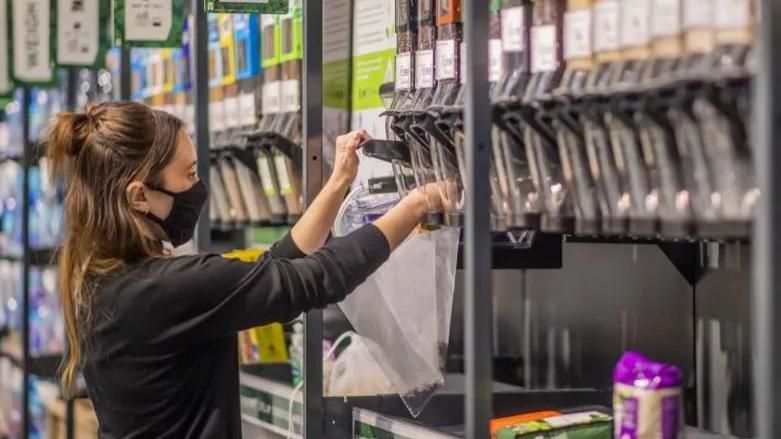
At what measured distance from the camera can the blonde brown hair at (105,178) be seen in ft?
7.90

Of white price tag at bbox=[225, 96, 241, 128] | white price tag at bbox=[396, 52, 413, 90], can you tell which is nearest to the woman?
white price tag at bbox=[396, 52, 413, 90]

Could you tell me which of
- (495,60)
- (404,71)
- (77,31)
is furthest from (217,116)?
(495,60)

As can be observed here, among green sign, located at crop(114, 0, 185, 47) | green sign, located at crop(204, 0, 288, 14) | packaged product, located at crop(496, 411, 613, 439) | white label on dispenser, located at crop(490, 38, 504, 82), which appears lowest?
packaged product, located at crop(496, 411, 613, 439)

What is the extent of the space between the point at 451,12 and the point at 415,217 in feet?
1.29

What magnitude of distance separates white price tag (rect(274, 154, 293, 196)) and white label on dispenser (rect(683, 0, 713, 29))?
1927 mm

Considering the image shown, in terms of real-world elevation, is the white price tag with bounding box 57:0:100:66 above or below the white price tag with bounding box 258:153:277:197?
above

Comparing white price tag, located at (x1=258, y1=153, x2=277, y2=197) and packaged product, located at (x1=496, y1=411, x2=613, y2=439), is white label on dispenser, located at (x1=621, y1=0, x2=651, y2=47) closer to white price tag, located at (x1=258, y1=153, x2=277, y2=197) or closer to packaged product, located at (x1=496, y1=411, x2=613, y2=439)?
packaged product, located at (x1=496, y1=411, x2=613, y2=439)

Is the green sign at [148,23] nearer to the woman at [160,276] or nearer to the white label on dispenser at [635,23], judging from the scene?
the woman at [160,276]

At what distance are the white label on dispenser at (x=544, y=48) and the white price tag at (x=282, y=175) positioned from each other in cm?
158

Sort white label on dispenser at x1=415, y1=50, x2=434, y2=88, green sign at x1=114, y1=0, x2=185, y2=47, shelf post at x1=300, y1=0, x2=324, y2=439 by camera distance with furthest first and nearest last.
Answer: green sign at x1=114, y1=0, x2=185, y2=47 → shelf post at x1=300, y1=0, x2=324, y2=439 → white label on dispenser at x1=415, y1=50, x2=434, y2=88

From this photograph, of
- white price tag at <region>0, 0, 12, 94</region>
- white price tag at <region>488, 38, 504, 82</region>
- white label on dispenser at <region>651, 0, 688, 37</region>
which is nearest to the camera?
white label on dispenser at <region>651, 0, 688, 37</region>

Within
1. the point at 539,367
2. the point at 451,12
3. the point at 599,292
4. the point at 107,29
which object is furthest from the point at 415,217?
the point at 107,29

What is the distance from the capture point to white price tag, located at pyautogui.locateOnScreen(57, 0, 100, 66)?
3.95m

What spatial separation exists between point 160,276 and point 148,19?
4.79ft
